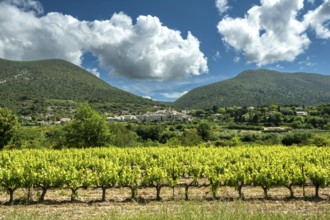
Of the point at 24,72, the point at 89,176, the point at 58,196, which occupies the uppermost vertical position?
the point at 24,72

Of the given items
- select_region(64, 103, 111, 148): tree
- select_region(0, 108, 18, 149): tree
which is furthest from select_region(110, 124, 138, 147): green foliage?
select_region(0, 108, 18, 149): tree

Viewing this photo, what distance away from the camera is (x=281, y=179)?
49.9 ft

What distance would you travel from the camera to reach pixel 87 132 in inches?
Answer: 1812

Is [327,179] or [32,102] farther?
[32,102]

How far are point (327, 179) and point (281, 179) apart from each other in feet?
7.74

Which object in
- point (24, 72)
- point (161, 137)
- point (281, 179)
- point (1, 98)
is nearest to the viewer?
point (281, 179)

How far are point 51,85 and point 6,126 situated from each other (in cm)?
12330

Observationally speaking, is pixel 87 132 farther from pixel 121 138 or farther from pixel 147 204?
pixel 147 204

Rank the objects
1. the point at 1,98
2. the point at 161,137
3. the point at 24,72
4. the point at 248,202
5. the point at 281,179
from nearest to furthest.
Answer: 1. the point at 248,202
2. the point at 281,179
3. the point at 161,137
4. the point at 1,98
5. the point at 24,72

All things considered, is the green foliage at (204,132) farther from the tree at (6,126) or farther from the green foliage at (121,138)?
the tree at (6,126)

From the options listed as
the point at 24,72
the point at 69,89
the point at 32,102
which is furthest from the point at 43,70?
the point at 32,102

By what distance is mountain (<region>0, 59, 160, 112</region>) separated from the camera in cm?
14500

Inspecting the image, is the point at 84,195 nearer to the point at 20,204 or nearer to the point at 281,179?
the point at 20,204

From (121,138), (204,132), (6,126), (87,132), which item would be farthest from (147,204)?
(204,132)
